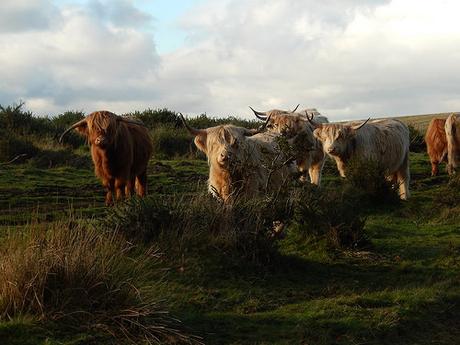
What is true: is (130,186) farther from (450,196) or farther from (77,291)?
(77,291)

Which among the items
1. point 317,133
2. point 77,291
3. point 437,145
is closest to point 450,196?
point 317,133

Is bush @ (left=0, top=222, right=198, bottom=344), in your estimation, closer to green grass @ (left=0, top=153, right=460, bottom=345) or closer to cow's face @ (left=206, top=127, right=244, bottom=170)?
green grass @ (left=0, top=153, right=460, bottom=345)

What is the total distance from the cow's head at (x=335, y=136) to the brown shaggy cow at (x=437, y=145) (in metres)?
5.58

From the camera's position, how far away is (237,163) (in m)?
8.62

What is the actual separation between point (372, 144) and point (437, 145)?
5566 mm

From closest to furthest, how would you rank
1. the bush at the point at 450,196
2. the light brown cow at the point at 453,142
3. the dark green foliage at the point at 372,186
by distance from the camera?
1. the bush at the point at 450,196
2. the dark green foliage at the point at 372,186
3. the light brown cow at the point at 453,142

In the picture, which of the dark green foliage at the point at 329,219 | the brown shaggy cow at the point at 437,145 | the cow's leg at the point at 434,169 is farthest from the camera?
the brown shaggy cow at the point at 437,145

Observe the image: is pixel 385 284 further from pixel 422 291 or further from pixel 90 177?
pixel 90 177

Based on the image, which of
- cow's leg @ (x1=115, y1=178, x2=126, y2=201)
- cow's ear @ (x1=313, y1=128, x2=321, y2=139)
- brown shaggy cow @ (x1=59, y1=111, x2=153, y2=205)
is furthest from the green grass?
cow's ear @ (x1=313, y1=128, x2=321, y2=139)

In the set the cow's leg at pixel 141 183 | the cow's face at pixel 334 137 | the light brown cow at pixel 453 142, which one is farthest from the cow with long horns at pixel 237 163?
the light brown cow at pixel 453 142

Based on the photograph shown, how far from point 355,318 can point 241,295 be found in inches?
46.1

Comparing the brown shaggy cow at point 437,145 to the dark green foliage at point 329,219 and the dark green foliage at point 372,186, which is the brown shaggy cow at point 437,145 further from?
the dark green foliage at point 329,219

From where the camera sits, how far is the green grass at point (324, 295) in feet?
17.3

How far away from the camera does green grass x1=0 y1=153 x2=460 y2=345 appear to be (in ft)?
17.3
